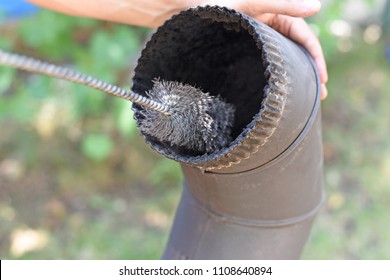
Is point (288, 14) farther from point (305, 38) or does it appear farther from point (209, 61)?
point (209, 61)

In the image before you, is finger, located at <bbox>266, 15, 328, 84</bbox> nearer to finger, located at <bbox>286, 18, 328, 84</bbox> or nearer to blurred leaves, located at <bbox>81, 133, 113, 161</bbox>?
finger, located at <bbox>286, 18, 328, 84</bbox>

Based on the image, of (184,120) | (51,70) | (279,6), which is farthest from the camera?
(279,6)

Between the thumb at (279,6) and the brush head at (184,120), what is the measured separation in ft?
0.82

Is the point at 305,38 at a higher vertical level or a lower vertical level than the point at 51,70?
lower

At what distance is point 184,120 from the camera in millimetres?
1057

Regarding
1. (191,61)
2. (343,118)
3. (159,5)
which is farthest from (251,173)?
(343,118)

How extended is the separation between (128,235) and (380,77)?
1949 mm

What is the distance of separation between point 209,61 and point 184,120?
0.28 m

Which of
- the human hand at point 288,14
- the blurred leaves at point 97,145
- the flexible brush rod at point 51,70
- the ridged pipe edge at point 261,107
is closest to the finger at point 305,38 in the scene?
the human hand at point 288,14

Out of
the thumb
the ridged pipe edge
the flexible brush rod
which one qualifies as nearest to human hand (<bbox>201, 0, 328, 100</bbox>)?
the thumb

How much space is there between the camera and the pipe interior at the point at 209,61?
1.09 m

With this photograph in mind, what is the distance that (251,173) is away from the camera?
1.09 metres

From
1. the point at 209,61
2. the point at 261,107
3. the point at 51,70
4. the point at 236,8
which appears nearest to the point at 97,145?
the point at 209,61

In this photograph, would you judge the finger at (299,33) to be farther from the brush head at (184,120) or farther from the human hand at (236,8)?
the brush head at (184,120)
